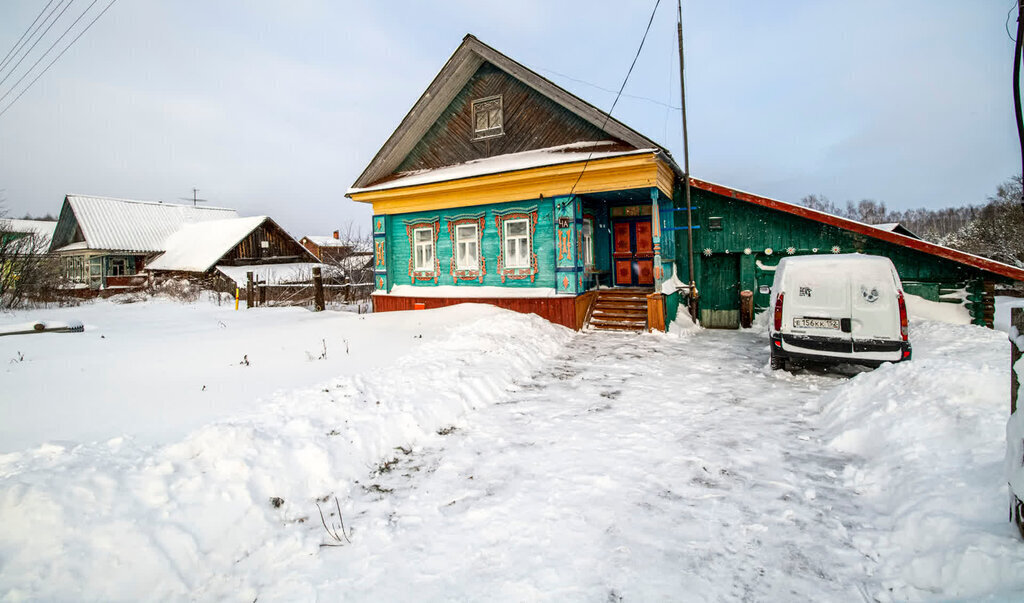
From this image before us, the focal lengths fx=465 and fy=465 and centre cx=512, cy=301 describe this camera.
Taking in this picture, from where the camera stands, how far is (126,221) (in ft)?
107

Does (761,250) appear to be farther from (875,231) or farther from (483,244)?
(483,244)

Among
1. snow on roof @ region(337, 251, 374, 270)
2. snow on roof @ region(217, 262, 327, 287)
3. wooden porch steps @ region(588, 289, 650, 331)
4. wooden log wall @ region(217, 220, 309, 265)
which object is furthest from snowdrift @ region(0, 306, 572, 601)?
wooden log wall @ region(217, 220, 309, 265)

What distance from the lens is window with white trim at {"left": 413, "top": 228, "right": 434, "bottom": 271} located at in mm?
14070

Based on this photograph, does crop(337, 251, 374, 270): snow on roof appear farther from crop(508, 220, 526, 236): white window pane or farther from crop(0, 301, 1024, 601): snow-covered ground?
crop(0, 301, 1024, 601): snow-covered ground

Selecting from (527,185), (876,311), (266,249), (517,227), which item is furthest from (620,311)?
(266,249)

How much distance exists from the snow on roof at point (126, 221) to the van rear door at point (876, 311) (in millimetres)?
38974

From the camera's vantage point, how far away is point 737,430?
5.05 metres

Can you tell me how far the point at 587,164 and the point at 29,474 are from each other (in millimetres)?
10329

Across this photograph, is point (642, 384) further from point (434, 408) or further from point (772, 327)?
Result: point (434, 408)

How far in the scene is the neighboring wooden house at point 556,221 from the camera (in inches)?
437

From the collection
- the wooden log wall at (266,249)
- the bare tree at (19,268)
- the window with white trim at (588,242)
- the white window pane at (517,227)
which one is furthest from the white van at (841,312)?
the wooden log wall at (266,249)

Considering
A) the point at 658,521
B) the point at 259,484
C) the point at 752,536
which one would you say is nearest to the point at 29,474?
the point at 259,484

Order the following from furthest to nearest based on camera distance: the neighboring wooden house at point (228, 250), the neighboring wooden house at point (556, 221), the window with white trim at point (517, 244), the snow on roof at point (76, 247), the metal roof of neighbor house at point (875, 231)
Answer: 1. the snow on roof at point (76, 247)
2. the neighboring wooden house at point (228, 250)
3. the window with white trim at point (517, 244)
4. the neighboring wooden house at point (556, 221)
5. the metal roof of neighbor house at point (875, 231)

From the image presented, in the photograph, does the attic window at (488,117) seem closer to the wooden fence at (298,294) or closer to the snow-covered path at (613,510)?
the wooden fence at (298,294)
